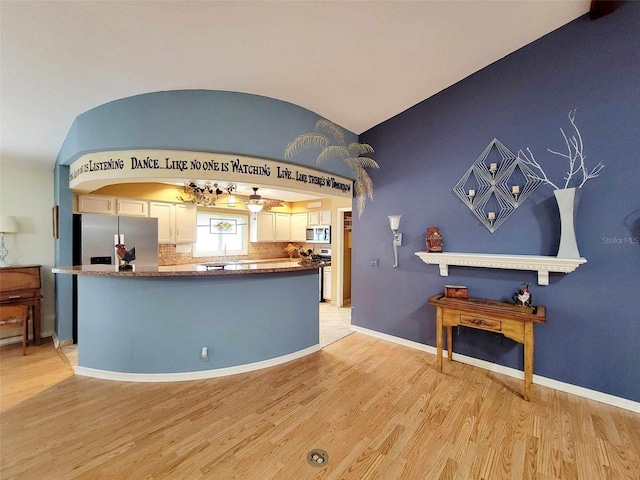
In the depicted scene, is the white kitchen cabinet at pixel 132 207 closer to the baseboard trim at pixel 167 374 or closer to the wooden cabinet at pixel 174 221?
the wooden cabinet at pixel 174 221

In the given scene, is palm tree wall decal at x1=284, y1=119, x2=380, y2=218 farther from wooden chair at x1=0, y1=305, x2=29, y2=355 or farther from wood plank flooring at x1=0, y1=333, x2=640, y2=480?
wooden chair at x1=0, y1=305, x2=29, y2=355

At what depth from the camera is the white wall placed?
3.93 metres

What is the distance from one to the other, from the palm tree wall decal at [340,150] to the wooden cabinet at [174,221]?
299cm

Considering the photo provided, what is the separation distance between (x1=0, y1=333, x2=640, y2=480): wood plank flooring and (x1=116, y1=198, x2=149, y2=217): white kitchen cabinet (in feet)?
7.71

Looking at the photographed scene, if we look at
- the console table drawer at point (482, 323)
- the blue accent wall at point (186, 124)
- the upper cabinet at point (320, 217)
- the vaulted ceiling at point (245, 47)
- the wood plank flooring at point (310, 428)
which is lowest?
the wood plank flooring at point (310, 428)

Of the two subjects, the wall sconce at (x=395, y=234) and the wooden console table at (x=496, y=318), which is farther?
the wall sconce at (x=395, y=234)

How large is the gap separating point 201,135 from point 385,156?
242 cm

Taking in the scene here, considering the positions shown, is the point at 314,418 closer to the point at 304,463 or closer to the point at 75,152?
the point at 304,463

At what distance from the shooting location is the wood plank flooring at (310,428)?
68.1 inches

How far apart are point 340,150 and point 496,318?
2.70m

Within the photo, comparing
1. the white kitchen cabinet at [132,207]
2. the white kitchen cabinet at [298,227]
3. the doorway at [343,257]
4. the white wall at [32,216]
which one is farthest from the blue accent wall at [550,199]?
the white wall at [32,216]

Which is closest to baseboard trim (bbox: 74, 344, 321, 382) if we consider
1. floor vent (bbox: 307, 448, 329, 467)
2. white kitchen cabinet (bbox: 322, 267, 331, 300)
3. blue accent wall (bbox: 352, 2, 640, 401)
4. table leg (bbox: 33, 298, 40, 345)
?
floor vent (bbox: 307, 448, 329, 467)

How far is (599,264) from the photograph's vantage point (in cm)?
251

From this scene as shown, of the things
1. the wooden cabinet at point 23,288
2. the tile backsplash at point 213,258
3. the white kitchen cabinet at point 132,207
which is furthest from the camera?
the tile backsplash at point 213,258
